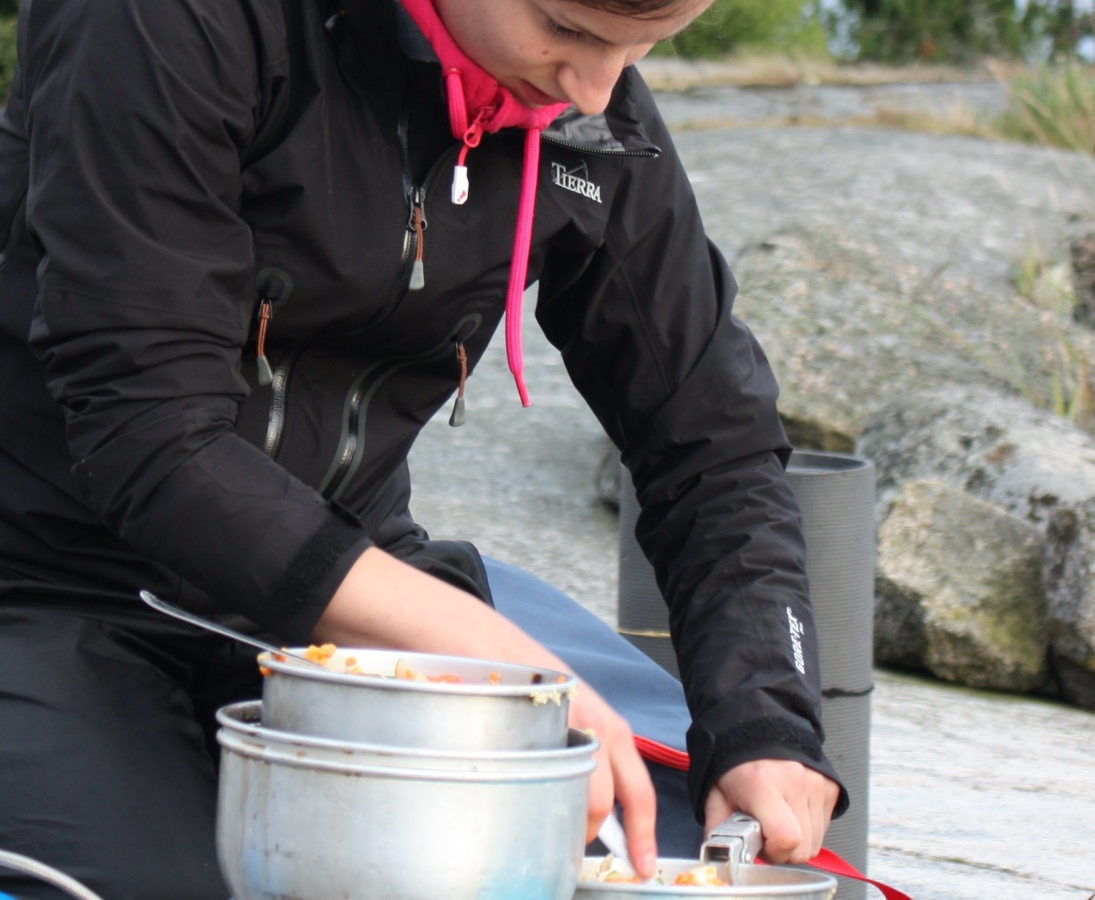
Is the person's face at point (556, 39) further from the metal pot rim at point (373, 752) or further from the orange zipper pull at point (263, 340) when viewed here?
the metal pot rim at point (373, 752)

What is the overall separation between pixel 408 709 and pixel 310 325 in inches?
29.8

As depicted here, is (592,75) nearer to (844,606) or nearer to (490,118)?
(490,118)

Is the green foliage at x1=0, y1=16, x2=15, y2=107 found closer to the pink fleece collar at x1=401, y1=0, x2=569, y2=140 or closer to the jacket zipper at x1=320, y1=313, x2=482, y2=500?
the jacket zipper at x1=320, y1=313, x2=482, y2=500

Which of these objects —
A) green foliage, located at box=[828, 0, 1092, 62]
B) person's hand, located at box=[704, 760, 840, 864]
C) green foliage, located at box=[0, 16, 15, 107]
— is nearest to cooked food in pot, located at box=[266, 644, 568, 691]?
person's hand, located at box=[704, 760, 840, 864]

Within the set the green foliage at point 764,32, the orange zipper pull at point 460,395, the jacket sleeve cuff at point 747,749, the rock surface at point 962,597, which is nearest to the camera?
the jacket sleeve cuff at point 747,749

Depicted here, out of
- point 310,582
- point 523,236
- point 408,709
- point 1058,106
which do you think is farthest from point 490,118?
point 1058,106

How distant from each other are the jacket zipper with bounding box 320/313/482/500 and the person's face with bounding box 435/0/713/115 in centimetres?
36

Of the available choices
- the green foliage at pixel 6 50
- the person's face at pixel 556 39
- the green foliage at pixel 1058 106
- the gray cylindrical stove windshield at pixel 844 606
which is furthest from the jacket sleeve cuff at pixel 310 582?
the green foliage at pixel 6 50

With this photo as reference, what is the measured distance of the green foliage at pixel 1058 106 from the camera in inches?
401

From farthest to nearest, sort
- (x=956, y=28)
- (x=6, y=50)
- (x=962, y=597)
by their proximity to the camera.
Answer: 1. (x=956, y=28)
2. (x=6, y=50)
3. (x=962, y=597)

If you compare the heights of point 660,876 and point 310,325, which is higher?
point 310,325

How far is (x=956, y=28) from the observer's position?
21.9 meters

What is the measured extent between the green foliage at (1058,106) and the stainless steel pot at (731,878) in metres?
9.04

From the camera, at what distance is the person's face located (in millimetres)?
1685
